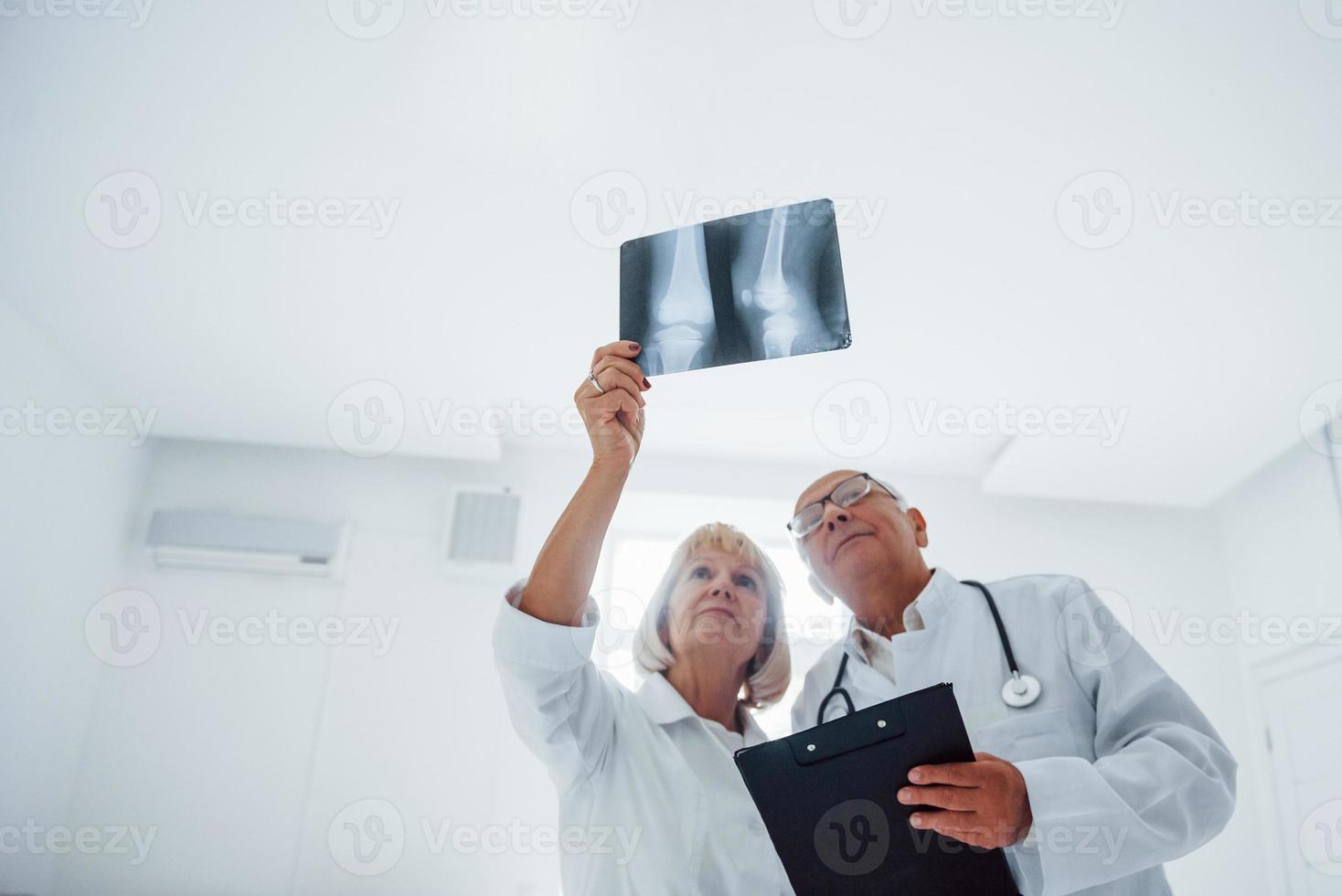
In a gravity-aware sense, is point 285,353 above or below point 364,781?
above

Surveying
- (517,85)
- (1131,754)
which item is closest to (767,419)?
(517,85)

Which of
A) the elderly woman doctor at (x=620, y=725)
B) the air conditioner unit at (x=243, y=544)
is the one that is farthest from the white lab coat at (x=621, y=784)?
the air conditioner unit at (x=243, y=544)

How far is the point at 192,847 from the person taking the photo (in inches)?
142

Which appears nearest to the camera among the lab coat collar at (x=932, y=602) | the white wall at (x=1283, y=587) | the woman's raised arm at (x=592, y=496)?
the woman's raised arm at (x=592, y=496)

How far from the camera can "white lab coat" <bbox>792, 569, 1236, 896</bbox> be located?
121 centimetres

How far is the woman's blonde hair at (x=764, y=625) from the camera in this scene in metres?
1.93

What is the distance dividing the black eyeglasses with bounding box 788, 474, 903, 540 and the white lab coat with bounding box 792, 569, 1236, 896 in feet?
0.80

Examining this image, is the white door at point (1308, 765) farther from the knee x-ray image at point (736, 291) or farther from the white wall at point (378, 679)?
the knee x-ray image at point (736, 291)

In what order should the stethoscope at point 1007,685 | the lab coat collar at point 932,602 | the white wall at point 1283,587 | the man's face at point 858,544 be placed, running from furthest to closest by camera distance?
the white wall at point 1283,587 < the man's face at point 858,544 < the lab coat collar at point 932,602 < the stethoscope at point 1007,685

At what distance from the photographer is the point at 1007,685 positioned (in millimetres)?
1517

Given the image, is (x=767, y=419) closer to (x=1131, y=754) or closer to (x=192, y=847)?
(x=1131, y=754)

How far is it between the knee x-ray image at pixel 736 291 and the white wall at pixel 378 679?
2.71 m

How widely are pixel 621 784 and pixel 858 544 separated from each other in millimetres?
651

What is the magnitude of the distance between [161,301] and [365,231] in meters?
0.96
